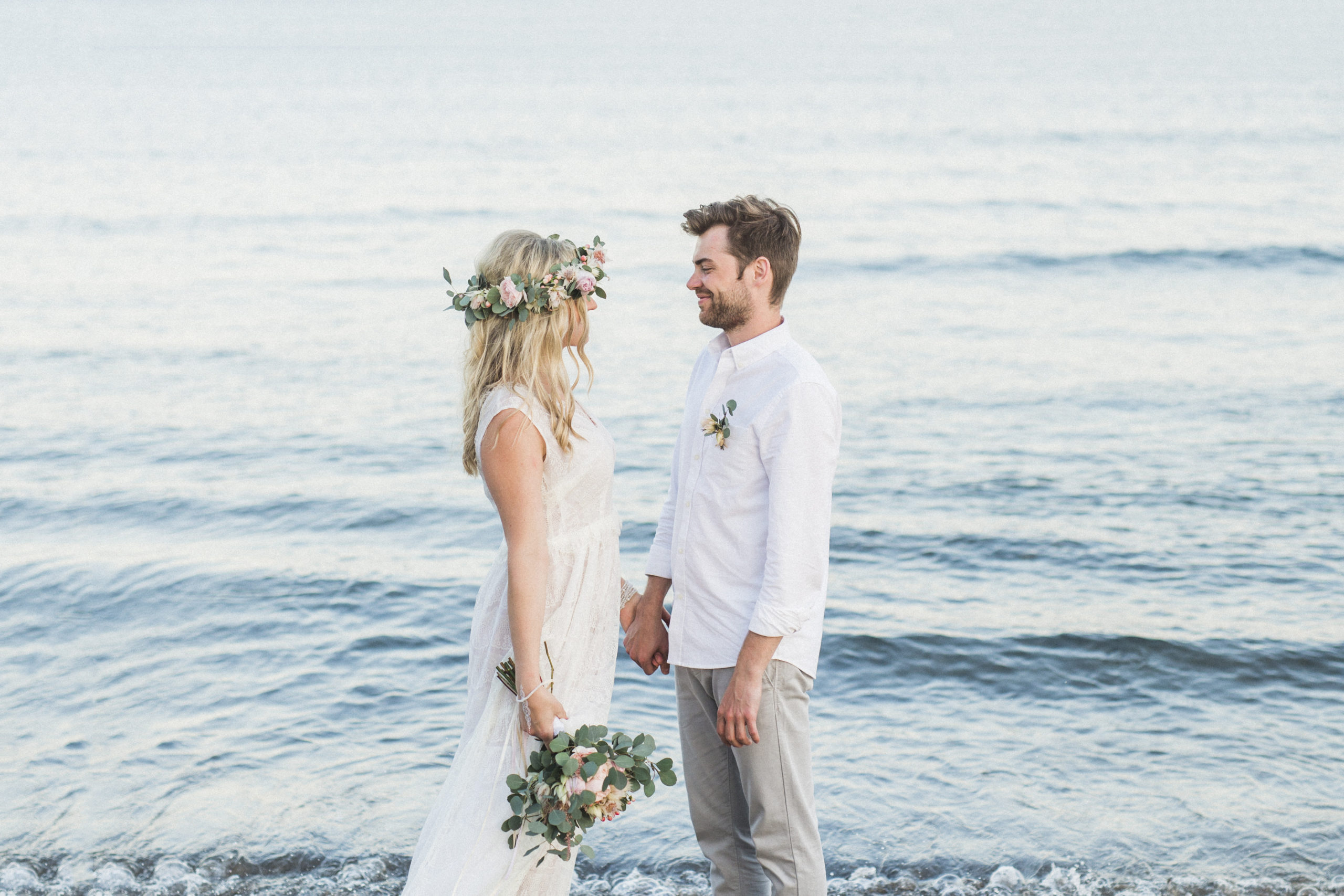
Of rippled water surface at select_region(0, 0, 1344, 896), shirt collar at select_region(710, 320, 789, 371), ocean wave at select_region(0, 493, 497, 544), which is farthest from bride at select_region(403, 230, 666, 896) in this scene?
ocean wave at select_region(0, 493, 497, 544)

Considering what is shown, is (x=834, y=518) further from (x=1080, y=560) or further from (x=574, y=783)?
(x=574, y=783)

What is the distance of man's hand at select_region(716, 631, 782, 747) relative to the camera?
3100 millimetres

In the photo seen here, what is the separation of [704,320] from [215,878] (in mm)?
3278

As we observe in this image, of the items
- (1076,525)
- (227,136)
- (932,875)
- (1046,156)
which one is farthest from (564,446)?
(227,136)

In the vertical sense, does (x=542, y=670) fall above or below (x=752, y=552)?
below

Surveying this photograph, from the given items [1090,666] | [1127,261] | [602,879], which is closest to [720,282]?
[602,879]

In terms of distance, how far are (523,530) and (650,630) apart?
2.20 feet

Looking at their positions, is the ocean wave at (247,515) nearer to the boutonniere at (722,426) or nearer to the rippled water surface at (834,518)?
the rippled water surface at (834,518)

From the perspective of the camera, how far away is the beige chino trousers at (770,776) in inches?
125

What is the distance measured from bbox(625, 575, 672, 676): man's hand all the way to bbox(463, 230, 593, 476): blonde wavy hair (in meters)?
0.62

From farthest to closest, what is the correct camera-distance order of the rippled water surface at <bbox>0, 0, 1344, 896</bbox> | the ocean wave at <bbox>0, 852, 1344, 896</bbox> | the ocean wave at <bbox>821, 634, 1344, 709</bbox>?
1. the ocean wave at <bbox>821, 634, 1344, 709</bbox>
2. the rippled water surface at <bbox>0, 0, 1344, 896</bbox>
3. the ocean wave at <bbox>0, 852, 1344, 896</bbox>

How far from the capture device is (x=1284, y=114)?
3703 cm

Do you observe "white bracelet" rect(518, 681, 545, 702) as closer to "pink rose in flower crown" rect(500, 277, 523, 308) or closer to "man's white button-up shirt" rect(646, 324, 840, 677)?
"man's white button-up shirt" rect(646, 324, 840, 677)

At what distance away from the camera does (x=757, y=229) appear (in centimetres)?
318
